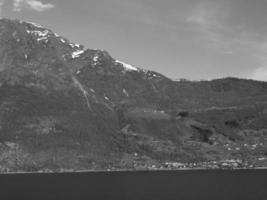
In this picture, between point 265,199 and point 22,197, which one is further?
point 22,197

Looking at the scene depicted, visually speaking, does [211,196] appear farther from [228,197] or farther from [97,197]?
[97,197]

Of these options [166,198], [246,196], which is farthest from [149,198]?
[246,196]

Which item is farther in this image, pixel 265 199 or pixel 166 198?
pixel 166 198

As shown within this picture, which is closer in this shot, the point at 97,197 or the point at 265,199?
the point at 265,199

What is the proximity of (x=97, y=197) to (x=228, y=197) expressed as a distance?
5387 cm

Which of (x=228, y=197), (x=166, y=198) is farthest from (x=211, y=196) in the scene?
(x=166, y=198)

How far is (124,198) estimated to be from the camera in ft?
638

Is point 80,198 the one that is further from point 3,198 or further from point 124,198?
point 3,198

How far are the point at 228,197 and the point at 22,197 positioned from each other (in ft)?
278

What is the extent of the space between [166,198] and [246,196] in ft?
107

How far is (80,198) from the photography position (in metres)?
192

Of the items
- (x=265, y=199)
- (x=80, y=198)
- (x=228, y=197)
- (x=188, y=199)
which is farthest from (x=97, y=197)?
(x=265, y=199)

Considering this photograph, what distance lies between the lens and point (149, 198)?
194 m

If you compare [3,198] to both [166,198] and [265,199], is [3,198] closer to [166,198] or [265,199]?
[166,198]
